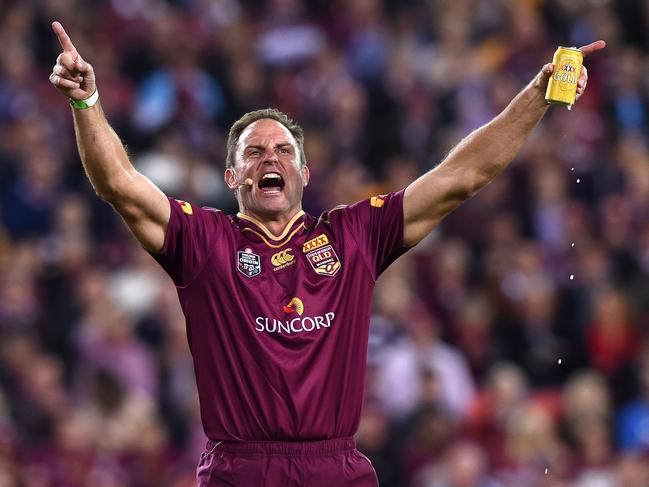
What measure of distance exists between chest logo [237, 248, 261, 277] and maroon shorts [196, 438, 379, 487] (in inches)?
26.0

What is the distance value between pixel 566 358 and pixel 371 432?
1970mm

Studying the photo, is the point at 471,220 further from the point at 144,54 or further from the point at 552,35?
the point at 144,54

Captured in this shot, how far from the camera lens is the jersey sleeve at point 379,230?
19.3ft

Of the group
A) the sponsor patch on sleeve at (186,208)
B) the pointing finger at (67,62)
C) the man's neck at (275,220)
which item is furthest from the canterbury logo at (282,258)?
the pointing finger at (67,62)

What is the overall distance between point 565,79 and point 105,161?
71.0 inches

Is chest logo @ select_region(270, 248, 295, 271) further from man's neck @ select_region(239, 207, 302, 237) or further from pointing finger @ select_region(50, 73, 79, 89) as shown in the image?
pointing finger @ select_region(50, 73, 79, 89)

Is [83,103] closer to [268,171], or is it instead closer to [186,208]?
[186,208]

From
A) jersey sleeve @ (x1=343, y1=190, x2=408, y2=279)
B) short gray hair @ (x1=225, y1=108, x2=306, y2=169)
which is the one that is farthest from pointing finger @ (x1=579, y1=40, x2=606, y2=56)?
short gray hair @ (x1=225, y1=108, x2=306, y2=169)

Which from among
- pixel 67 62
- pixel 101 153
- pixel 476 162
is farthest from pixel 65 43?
pixel 476 162

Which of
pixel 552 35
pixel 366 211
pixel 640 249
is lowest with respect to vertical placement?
pixel 366 211

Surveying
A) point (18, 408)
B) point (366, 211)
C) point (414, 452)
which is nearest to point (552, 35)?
point (414, 452)

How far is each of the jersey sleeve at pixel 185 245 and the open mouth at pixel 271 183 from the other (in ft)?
1.01

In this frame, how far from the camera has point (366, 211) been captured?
5945 mm

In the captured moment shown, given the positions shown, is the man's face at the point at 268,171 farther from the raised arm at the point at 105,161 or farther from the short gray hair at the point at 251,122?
the raised arm at the point at 105,161
